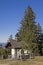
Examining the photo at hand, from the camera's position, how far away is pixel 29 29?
57812mm

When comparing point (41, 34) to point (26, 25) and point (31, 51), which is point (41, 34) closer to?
point (26, 25)

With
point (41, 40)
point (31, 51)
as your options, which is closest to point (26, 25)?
point (41, 40)

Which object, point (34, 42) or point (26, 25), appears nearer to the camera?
point (34, 42)

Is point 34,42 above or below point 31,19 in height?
below

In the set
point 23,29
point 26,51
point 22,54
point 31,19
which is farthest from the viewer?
point 23,29

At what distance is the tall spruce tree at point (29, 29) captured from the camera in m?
52.3

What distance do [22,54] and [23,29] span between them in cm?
1284

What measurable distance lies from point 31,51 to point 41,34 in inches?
436

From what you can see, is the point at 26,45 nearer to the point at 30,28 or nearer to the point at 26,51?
the point at 26,51

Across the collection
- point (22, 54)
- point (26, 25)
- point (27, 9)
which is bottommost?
point (22, 54)

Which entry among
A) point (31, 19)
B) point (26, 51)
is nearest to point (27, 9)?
point (31, 19)

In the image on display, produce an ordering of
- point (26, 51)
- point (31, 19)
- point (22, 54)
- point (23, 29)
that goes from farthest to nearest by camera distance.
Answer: point (23, 29) → point (31, 19) → point (26, 51) → point (22, 54)

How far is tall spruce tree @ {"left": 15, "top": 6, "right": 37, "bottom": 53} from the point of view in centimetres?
5228

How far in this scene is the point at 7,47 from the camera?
57719mm
